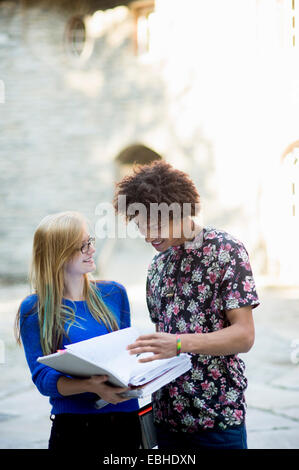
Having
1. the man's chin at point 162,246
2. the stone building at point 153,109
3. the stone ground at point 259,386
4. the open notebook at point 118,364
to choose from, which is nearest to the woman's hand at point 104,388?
the open notebook at point 118,364

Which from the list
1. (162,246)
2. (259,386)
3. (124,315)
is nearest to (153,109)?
(259,386)

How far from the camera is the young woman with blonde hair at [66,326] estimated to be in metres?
1.84

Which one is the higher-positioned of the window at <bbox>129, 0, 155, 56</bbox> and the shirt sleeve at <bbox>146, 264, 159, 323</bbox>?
the window at <bbox>129, 0, 155, 56</bbox>

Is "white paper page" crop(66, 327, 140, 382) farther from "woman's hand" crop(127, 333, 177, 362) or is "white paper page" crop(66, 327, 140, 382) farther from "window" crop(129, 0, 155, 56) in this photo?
"window" crop(129, 0, 155, 56)

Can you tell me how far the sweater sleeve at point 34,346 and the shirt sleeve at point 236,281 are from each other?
60 cm

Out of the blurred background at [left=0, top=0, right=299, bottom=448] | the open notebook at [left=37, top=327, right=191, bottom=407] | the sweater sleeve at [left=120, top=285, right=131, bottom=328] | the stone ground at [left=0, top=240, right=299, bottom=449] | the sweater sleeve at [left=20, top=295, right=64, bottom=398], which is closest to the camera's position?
the open notebook at [left=37, top=327, right=191, bottom=407]

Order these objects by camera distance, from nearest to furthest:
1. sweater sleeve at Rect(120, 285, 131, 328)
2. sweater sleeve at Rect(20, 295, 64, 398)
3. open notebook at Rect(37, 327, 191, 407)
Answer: open notebook at Rect(37, 327, 191, 407) < sweater sleeve at Rect(20, 295, 64, 398) < sweater sleeve at Rect(120, 285, 131, 328)

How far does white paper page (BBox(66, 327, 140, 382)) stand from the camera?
164 centimetres

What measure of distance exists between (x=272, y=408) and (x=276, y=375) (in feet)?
2.58

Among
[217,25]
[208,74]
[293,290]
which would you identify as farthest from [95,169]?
[293,290]

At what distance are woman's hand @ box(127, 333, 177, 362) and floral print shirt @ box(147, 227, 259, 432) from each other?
162mm

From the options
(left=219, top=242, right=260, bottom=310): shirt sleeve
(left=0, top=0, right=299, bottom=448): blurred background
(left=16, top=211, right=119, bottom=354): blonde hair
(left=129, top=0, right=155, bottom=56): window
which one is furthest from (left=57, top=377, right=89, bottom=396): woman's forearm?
(left=129, top=0, right=155, bottom=56): window

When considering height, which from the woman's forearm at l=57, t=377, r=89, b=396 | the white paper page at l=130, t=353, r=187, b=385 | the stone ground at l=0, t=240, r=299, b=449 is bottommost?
the stone ground at l=0, t=240, r=299, b=449
